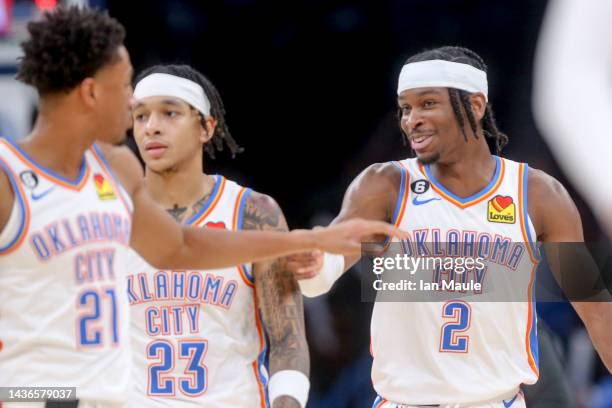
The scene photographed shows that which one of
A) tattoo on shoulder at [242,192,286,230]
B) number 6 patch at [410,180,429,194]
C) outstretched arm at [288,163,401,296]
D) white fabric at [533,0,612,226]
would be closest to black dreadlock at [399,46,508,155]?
number 6 patch at [410,180,429,194]

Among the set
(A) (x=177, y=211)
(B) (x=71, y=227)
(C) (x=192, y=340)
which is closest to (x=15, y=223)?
(B) (x=71, y=227)

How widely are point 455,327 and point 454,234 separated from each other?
16.3 inches

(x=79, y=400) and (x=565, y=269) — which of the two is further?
(x=565, y=269)

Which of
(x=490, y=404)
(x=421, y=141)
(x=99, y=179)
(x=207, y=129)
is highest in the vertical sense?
(x=207, y=129)

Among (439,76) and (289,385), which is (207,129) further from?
(289,385)

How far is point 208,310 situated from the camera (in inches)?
163

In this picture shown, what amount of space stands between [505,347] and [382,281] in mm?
612

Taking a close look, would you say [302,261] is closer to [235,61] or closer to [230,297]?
[230,297]

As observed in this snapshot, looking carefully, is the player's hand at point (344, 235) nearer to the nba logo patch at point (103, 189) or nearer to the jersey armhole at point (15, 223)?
the nba logo patch at point (103, 189)

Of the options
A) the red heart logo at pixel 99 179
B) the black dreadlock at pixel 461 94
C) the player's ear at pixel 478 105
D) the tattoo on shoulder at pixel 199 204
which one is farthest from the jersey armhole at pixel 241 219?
the red heart logo at pixel 99 179

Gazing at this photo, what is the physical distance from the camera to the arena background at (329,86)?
7.27 m

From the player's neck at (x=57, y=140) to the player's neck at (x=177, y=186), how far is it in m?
1.38

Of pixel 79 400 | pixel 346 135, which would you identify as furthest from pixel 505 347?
pixel 346 135

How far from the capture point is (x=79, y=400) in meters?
2.90
